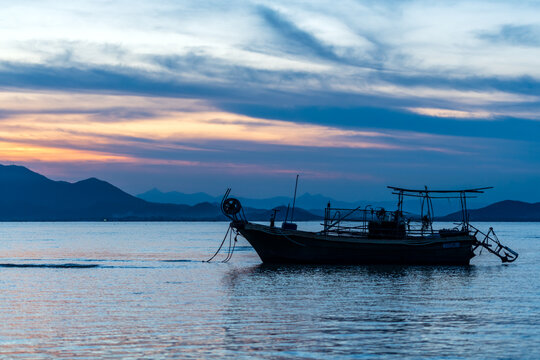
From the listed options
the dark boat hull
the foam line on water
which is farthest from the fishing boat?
the foam line on water

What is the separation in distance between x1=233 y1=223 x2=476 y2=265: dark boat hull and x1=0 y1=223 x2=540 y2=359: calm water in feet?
6.61

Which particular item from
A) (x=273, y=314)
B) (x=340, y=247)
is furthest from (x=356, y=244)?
(x=273, y=314)

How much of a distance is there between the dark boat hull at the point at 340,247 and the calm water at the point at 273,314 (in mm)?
2015

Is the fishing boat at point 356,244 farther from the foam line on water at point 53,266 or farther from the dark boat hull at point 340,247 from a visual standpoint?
the foam line on water at point 53,266

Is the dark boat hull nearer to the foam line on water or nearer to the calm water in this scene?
the calm water

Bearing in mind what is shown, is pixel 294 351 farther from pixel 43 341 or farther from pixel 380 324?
pixel 43 341

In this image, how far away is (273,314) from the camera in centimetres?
2702

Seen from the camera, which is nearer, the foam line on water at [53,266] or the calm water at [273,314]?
the calm water at [273,314]

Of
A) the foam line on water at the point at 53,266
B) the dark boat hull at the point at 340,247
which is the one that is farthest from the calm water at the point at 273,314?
the foam line on water at the point at 53,266

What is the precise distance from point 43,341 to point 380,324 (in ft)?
37.3

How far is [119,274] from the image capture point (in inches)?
1874

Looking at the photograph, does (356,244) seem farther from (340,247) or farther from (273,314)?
(273,314)

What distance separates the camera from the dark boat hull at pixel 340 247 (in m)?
49.2

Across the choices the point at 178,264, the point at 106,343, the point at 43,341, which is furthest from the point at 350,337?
the point at 178,264
